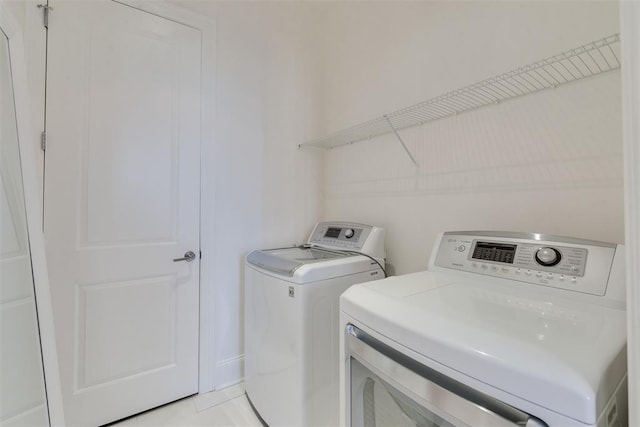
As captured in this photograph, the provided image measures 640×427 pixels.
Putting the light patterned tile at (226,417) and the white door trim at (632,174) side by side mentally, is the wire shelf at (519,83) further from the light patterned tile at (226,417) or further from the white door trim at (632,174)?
the light patterned tile at (226,417)

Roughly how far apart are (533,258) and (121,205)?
1.95m

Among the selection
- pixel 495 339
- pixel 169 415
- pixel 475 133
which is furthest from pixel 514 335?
pixel 169 415

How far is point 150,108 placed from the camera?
165 centimetres

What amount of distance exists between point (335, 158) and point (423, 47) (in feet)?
3.12

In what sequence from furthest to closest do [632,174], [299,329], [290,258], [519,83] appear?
[290,258] → [299,329] → [519,83] → [632,174]

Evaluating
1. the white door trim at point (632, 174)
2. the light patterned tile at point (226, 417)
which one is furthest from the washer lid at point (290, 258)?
the white door trim at point (632, 174)

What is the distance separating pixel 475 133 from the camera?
1.34m

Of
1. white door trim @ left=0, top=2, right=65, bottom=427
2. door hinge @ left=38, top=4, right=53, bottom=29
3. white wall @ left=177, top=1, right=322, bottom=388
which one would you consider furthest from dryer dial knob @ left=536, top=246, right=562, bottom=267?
door hinge @ left=38, top=4, right=53, bottom=29

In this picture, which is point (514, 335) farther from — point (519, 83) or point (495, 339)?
point (519, 83)

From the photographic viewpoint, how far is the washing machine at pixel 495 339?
1.62 ft

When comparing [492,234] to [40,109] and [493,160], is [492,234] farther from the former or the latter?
[40,109]

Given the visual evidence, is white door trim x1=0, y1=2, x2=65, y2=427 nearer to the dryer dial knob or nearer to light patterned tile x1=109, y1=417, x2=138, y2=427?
light patterned tile x1=109, y1=417, x2=138, y2=427

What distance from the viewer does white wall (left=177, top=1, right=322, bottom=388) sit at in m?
1.87

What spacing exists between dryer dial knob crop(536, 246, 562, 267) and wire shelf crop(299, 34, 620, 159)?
62cm
